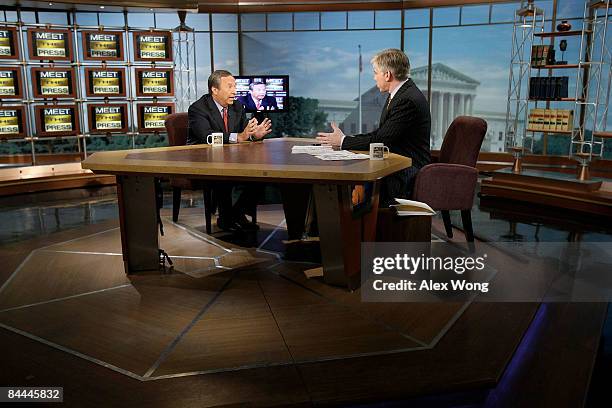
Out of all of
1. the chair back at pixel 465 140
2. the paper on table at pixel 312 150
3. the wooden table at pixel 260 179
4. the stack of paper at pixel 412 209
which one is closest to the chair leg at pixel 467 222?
the chair back at pixel 465 140

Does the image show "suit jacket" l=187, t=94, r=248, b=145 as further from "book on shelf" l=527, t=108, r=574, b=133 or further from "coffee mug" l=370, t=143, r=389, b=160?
"book on shelf" l=527, t=108, r=574, b=133

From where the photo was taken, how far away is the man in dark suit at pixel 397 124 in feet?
10.8

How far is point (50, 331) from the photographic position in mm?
2488

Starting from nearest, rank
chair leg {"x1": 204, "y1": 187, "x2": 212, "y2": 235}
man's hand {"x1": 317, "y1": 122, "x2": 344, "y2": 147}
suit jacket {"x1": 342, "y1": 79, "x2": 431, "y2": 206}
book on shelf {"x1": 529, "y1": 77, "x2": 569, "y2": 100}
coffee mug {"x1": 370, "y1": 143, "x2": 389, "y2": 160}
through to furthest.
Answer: coffee mug {"x1": 370, "y1": 143, "x2": 389, "y2": 160} < suit jacket {"x1": 342, "y1": 79, "x2": 431, "y2": 206} < man's hand {"x1": 317, "y1": 122, "x2": 344, "y2": 147} < chair leg {"x1": 204, "y1": 187, "x2": 212, "y2": 235} < book on shelf {"x1": 529, "y1": 77, "x2": 569, "y2": 100}

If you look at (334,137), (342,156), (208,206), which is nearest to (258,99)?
(208,206)

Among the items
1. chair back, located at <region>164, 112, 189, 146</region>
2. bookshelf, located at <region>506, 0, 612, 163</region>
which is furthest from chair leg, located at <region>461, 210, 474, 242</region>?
bookshelf, located at <region>506, 0, 612, 163</region>

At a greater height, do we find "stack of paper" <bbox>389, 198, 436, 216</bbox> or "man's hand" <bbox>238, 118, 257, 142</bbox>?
"man's hand" <bbox>238, 118, 257, 142</bbox>

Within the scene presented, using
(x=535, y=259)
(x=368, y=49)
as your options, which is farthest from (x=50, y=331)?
(x=368, y=49)

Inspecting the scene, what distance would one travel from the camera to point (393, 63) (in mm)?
3350

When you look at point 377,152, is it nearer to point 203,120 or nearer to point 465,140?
point 465,140

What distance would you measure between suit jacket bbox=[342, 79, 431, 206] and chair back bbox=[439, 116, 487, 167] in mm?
324

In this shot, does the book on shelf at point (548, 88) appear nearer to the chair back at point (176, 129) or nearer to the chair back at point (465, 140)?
the chair back at point (465, 140)

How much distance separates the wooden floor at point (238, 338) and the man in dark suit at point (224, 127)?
906 millimetres

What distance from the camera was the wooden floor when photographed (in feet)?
6.59
